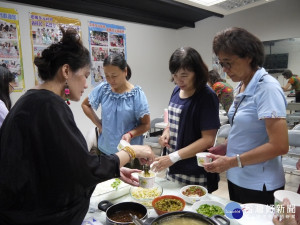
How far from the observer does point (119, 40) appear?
14.0 feet

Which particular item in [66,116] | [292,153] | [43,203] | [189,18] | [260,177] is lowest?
[292,153]

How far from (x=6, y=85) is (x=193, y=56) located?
1.49 metres

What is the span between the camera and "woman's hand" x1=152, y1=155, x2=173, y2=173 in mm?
1406

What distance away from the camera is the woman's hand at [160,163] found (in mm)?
1406

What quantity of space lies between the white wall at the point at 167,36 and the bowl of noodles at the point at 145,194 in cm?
259

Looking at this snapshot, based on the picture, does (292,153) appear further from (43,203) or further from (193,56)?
(43,203)

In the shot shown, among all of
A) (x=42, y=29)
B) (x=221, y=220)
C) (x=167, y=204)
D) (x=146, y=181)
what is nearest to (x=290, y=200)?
(x=221, y=220)

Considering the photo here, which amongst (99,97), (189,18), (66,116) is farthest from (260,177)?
(189,18)

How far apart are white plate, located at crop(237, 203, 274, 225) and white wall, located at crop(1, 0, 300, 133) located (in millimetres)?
3017

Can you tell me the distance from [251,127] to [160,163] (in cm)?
55

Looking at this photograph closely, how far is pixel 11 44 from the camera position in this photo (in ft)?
9.69

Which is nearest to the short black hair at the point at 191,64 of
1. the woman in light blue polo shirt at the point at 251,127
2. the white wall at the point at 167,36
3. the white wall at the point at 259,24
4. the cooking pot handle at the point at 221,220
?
the woman in light blue polo shirt at the point at 251,127

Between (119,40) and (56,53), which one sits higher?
(119,40)

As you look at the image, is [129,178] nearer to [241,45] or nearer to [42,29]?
[241,45]
